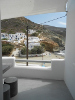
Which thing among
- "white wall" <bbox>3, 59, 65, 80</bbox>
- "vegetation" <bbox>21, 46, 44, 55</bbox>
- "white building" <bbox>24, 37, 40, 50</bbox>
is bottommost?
"white wall" <bbox>3, 59, 65, 80</bbox>

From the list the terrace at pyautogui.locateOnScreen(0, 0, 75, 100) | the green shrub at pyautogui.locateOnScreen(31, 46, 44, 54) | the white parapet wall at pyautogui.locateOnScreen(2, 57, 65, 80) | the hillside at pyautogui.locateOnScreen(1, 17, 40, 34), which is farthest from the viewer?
the hillside at pyautogui.locateOnScreen(1, 17, 40, 34)

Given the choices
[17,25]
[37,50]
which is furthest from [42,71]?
[17,25]

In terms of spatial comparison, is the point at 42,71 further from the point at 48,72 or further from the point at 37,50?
the point at 37,50

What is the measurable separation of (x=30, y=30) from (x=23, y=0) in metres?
2.59

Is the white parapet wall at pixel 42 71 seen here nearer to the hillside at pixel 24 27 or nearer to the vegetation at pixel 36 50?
the vegetation at pixel 36 50

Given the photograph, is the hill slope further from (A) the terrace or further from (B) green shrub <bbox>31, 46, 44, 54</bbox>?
(A) the terrace

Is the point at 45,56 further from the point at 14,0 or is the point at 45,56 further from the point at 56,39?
the point at 14,0

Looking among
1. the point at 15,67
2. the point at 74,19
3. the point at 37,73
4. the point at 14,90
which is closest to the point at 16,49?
the point at 15,67

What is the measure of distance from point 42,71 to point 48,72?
Answer: 282mm

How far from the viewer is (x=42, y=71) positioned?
371cm

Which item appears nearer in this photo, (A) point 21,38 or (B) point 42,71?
(B) point 42,71

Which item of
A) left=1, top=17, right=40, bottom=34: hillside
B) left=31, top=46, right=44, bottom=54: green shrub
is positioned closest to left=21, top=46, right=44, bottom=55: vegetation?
left=31, top=46, right=44, bottom=54: green shrub

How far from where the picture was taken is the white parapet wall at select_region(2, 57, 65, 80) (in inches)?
142

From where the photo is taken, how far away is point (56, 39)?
5.52 meters
